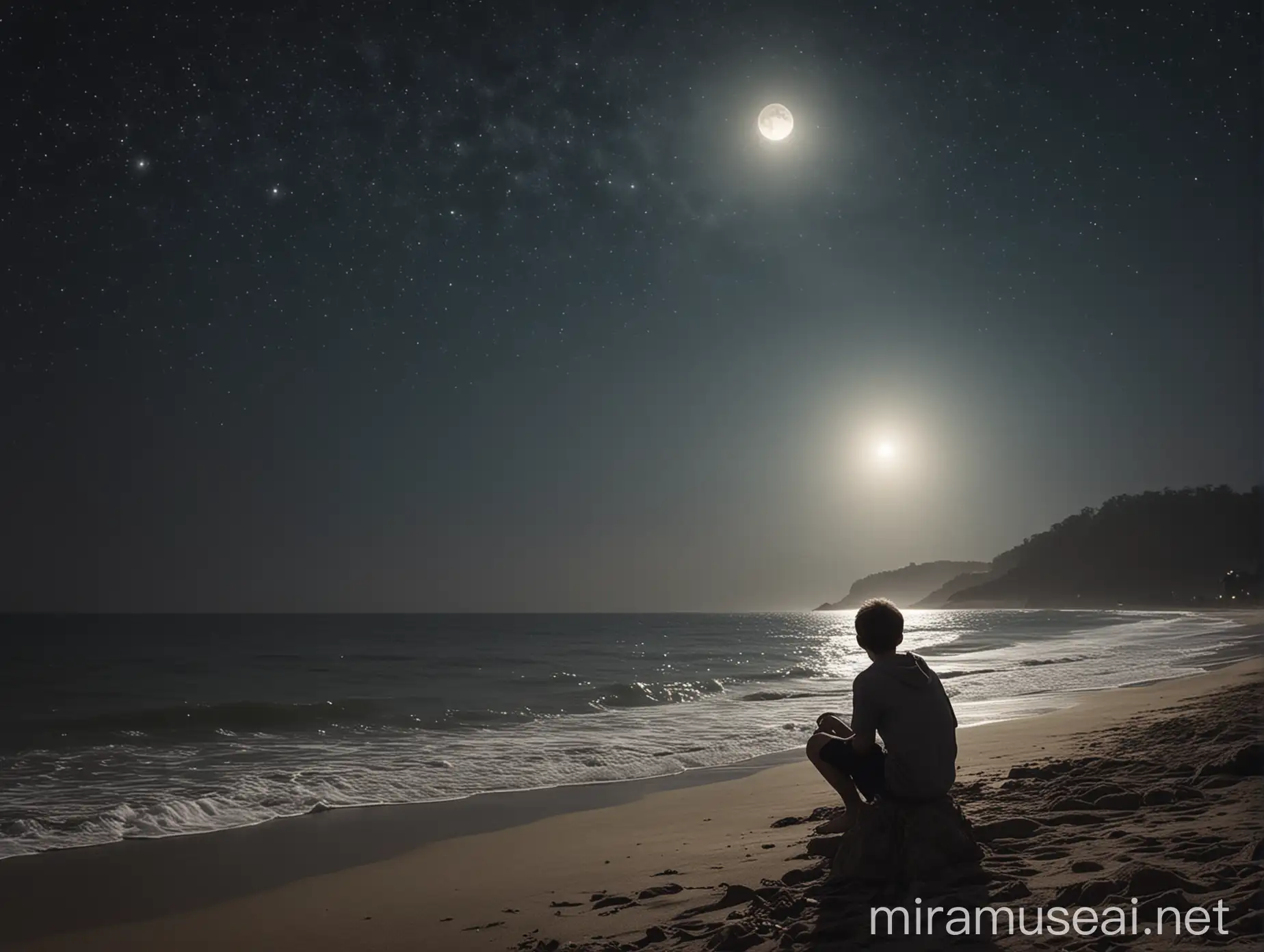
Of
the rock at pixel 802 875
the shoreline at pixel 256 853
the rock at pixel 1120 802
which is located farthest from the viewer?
the shoreline at pixel 256 853

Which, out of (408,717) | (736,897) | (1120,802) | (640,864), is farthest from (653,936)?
(408,717)

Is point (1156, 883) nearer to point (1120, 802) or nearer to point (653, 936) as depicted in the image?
point (1120, 802)

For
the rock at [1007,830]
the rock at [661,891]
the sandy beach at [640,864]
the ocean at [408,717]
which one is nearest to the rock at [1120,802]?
the sandy beach at [640,864]

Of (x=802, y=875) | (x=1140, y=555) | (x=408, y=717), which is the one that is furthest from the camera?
(x=1140, y=555)

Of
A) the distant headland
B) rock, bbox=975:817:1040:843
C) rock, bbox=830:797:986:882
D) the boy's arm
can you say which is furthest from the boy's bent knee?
the distant headland

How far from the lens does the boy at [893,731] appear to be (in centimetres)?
372

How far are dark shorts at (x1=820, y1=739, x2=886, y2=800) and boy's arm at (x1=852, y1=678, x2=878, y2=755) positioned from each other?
1.6 inches

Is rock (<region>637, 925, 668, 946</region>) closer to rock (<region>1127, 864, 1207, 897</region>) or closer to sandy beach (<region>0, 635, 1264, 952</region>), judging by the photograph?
sandy beach (<region>0, 635, 1264, 952</region>)

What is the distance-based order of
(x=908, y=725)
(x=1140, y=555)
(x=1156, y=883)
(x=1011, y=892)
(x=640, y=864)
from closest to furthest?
(x=1156, y=883)
(x=1011, y=892)
(x=908, y=725)
(x=640, y=864)
(x=1140, y=555)

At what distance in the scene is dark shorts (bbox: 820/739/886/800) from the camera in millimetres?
3830

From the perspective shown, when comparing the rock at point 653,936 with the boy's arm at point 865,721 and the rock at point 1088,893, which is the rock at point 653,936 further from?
the rock at point 1088,893

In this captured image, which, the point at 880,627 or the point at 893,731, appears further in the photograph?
the point at 880,627

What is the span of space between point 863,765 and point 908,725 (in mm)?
324

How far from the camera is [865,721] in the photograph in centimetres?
378
